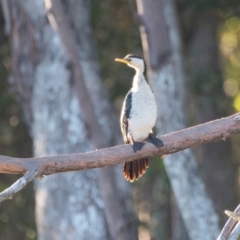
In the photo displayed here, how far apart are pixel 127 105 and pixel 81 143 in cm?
365

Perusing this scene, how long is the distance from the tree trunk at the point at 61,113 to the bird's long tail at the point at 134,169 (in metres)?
3.29

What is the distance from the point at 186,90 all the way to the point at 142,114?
5.02 m

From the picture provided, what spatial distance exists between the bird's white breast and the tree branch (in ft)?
2.06

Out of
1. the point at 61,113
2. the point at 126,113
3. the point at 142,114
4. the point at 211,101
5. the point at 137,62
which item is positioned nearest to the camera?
the point at 142,114

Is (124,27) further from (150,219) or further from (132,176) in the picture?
(132,176)

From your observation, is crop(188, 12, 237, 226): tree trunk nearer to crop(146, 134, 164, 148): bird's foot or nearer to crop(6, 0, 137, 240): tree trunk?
crop(6, 0, 137, 240): tree trunk

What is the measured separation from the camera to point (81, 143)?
31.5 feet

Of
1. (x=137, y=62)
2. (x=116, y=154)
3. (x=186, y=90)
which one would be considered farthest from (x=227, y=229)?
(x=186, y=90)

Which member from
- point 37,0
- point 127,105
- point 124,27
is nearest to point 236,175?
point 124,27

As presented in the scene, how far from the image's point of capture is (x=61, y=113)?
9.69 metres

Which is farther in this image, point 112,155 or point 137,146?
point 137,146

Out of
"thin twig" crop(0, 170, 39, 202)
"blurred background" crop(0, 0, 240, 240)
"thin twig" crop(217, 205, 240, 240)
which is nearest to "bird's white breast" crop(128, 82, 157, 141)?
"thin twig" crop(217, 205, 240, 240)

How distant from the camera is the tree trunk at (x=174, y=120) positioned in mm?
8875

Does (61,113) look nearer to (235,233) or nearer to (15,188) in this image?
(235,233)
